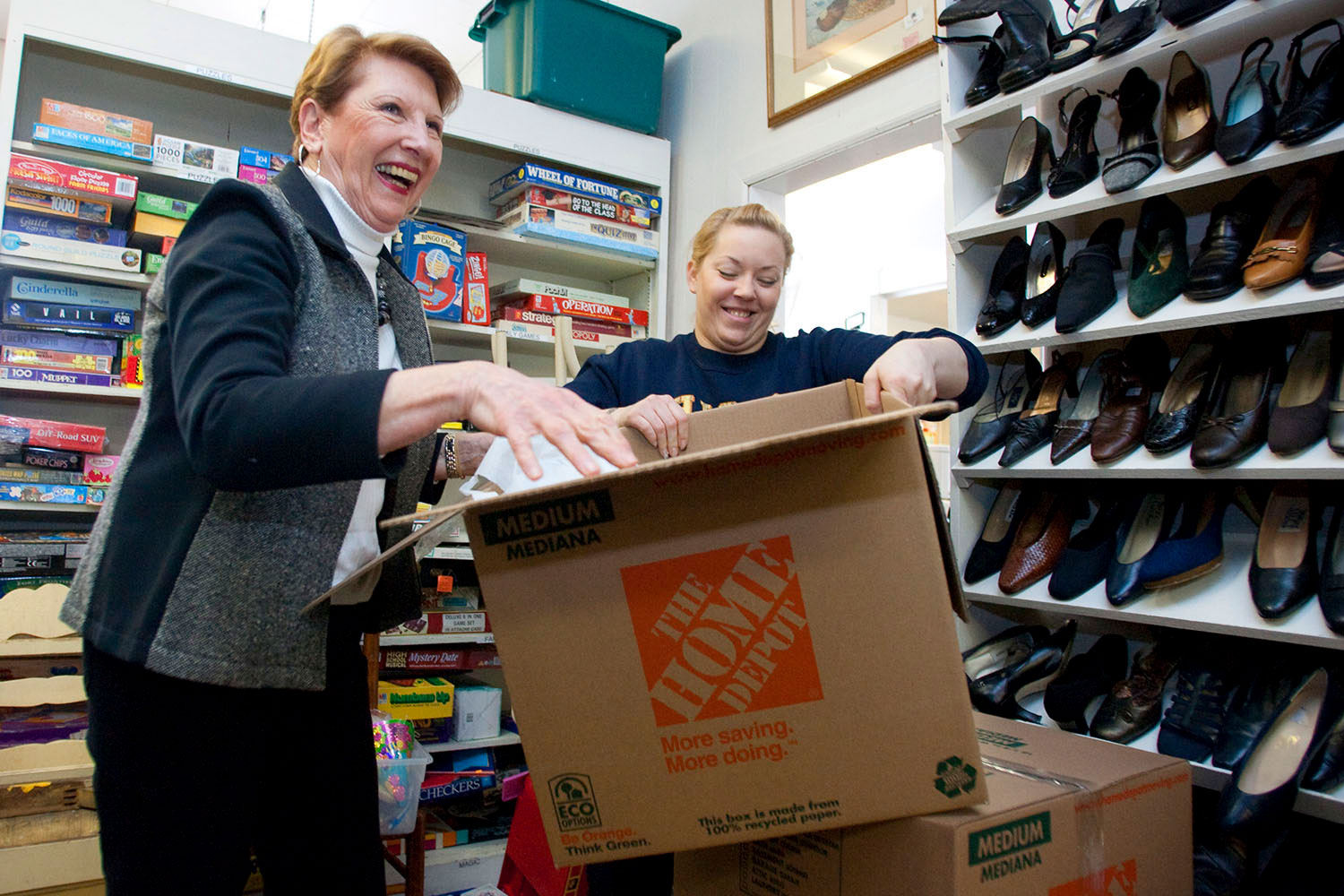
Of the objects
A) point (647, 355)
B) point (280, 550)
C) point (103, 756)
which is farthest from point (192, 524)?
point (647, 355)

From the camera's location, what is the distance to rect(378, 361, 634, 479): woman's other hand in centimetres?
71

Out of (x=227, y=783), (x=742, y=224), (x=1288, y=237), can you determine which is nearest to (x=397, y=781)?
(x=227, y=783)

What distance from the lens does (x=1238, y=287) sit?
148 centimetres

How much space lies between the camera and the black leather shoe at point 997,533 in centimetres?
182

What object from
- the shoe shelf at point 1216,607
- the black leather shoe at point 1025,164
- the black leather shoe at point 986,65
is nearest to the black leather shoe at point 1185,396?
the shoe shelf at point 1216,607

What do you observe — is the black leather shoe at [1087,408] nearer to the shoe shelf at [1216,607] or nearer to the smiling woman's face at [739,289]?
the shoe shelf at [1216,607]

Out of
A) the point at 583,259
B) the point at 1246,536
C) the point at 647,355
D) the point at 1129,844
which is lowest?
the point at 1129,844

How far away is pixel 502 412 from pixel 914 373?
0.55 meters

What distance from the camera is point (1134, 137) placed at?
171 centimetres

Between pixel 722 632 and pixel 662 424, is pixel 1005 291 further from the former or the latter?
pixel 722 632

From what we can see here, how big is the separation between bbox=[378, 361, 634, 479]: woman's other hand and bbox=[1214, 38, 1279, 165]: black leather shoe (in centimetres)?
131

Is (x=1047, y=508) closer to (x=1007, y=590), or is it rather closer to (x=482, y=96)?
(x=1007, y=590)

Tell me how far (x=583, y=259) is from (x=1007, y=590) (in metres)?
2.10

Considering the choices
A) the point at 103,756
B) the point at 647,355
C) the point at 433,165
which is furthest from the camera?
the point at 647,355
